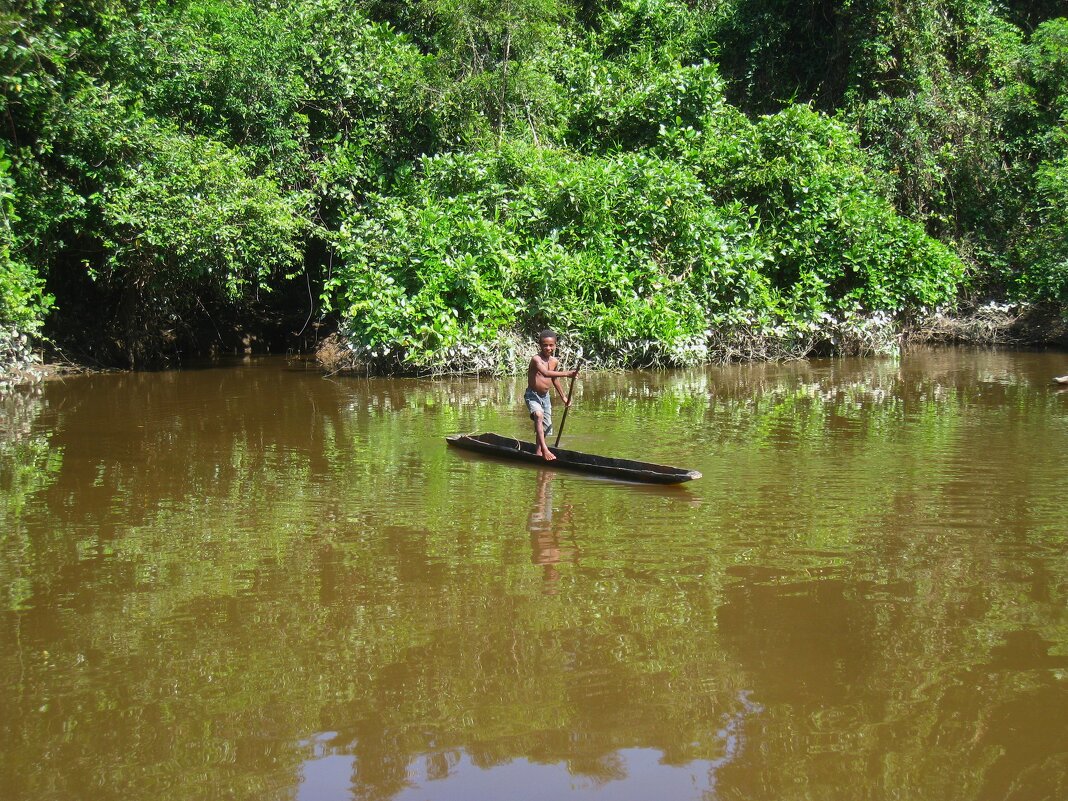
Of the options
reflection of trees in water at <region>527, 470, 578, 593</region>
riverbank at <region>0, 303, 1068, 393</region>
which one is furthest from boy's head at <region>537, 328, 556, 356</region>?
riverbank at <region>0, 303, 1068, 393</region>

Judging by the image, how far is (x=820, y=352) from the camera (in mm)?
19891

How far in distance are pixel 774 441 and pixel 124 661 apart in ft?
22.9

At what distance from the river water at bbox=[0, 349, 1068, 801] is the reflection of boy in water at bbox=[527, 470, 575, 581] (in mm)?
45

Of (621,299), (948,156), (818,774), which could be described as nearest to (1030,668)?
(818,774)

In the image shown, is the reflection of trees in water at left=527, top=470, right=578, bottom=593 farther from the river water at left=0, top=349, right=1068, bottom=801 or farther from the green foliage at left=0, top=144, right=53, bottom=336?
the green foliage at left=0, top=144, right=53, bottom=336

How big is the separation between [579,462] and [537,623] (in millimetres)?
3860

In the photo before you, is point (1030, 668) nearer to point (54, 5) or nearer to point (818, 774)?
point (818, 774)

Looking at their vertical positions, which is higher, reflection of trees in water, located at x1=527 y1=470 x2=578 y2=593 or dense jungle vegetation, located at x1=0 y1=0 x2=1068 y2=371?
dense jungle vegetation, located at x1=0 y1=0 x2=1068 y2=371

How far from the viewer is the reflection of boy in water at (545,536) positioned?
6.29 metres

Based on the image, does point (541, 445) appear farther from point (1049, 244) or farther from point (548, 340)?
point (1049, 244)

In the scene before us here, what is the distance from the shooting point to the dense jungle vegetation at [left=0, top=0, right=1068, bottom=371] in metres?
16.1

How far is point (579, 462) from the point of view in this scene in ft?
29.7

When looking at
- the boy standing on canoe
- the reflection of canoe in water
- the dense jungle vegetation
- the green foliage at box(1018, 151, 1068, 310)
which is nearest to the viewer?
the reflection of canoe in water

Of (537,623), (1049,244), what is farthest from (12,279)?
(1049,244)
